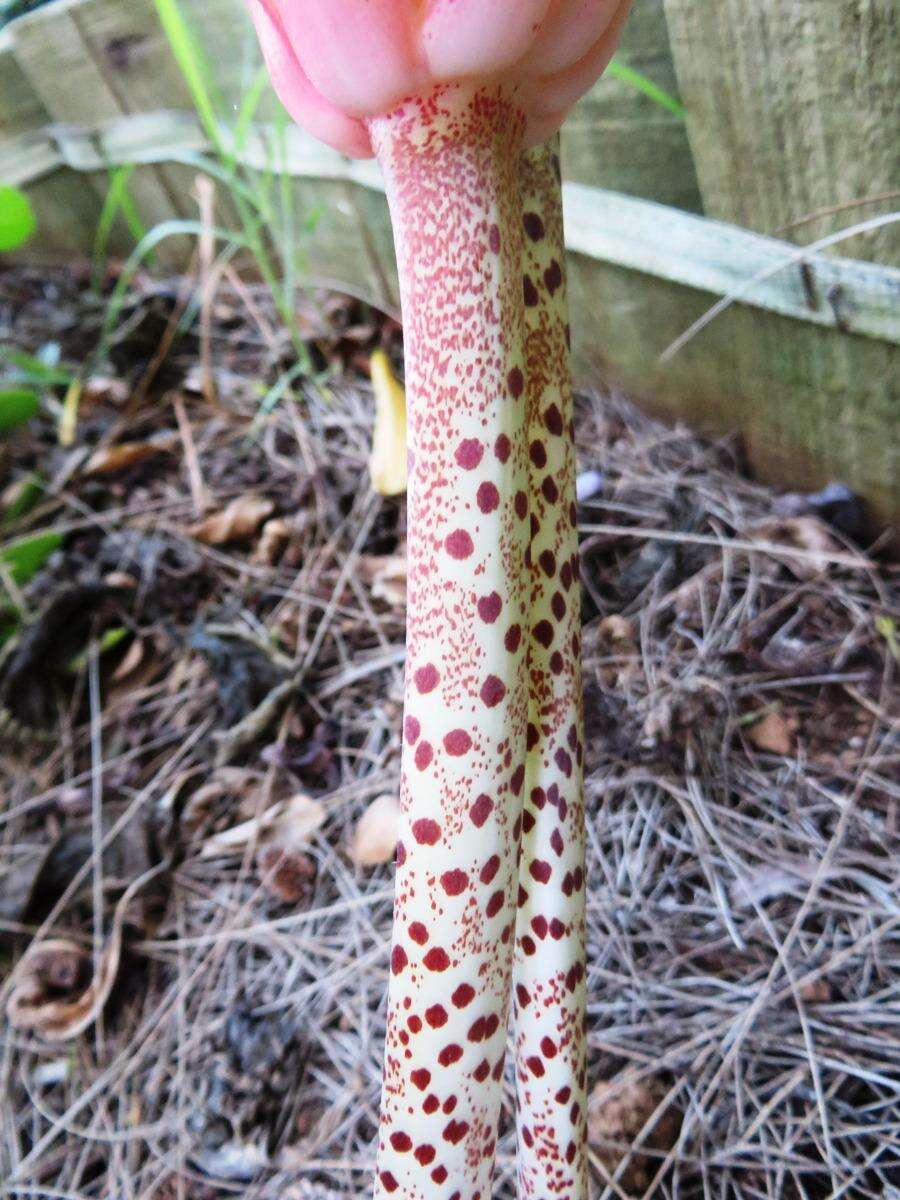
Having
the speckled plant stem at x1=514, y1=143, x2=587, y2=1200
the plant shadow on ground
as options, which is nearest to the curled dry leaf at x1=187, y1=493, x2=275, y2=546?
the plant shadow on ground

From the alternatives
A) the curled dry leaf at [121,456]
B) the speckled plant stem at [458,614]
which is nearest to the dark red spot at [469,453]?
the speckled plant stem at [458,614]

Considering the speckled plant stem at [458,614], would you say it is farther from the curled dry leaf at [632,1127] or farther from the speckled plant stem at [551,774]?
the curled dry leaf at [632,1127]

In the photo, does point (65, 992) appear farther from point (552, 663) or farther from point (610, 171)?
point (610, 171)

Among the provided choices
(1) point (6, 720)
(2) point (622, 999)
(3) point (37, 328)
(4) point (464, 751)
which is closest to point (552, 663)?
(4) point (464, 751)

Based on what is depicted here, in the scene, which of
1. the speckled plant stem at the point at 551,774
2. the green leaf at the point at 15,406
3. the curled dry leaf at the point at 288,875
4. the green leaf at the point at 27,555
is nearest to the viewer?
the speckled plant stem at the point at 551,774

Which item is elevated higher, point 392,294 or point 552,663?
point 392,294

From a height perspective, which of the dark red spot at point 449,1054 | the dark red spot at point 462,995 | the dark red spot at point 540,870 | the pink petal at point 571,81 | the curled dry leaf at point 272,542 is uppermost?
the pink petal at point 571,81

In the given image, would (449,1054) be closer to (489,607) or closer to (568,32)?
(489,607)

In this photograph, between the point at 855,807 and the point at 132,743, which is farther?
the point at 132,743
